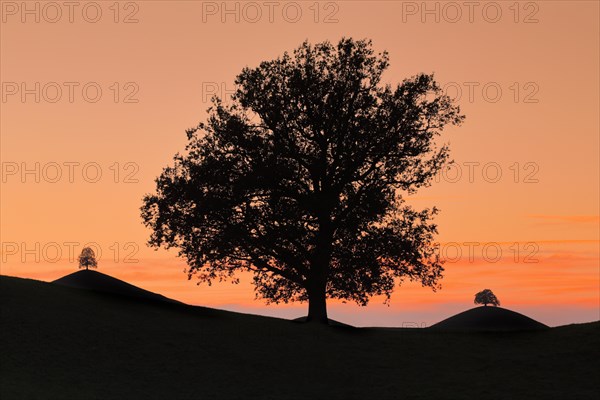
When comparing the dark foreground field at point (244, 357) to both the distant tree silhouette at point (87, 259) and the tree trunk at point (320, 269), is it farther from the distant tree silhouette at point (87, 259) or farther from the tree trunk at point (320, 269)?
the distant tree silhouette at point (87, 259)

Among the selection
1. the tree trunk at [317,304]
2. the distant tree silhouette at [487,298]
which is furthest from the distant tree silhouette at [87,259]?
the distant tree silhouette at [487,298]

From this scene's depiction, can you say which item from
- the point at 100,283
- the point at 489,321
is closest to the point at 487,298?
the point at 489,321

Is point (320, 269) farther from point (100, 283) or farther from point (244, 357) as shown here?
point (100, 283)

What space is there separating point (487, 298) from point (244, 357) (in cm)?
3601

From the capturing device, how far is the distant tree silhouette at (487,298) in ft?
234

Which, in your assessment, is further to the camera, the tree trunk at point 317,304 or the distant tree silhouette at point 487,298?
the distant tree silhouette at point 487,298

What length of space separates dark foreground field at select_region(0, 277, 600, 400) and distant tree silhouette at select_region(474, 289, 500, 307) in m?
20.6

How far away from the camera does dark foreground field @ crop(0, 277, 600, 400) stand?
3650 centimetres

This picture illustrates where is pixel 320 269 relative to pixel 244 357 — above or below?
above

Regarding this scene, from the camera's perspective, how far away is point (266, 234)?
53.2m

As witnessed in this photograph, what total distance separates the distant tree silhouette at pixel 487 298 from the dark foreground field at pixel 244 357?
20615 millimetres

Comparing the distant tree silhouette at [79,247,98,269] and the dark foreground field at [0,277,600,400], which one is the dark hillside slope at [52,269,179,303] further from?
the dark foreground field at [0,277,600,400]

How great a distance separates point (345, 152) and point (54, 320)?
2220 centimetres

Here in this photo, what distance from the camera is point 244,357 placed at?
136ft
